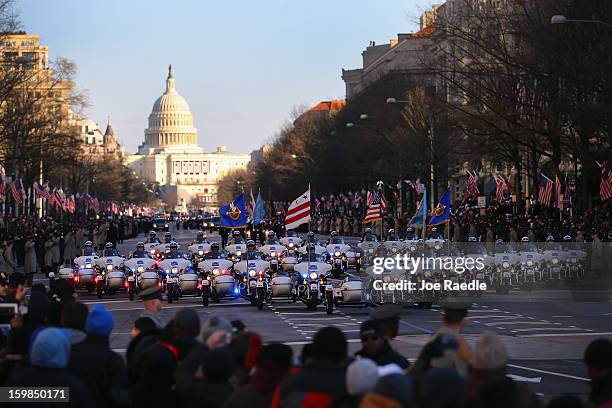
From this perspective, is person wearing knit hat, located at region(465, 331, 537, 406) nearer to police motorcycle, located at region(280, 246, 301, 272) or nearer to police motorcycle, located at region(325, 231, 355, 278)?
police motorcycle, located at region(280, 246, 301, 272)

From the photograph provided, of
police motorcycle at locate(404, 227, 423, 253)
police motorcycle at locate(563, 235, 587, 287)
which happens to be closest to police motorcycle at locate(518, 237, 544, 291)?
police motorcycle at locate(563, 235, 587, 287)

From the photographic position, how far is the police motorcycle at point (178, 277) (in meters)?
35.8

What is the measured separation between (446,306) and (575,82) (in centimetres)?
3498

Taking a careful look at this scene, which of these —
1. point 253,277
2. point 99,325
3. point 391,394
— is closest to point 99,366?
point 99,325

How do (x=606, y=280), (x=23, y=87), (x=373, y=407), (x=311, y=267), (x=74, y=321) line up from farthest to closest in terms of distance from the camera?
1. (x=23, y=87)
2. (x=606, y=280)
3. (x=311, y=267)
4. (x=74, y=321)
5. (x=373, y=407)

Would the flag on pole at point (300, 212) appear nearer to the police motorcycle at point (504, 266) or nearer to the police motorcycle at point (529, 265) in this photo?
the police motorcycle at point (504, 266)

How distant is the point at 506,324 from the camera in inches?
1139

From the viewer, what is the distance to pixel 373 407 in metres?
8.70

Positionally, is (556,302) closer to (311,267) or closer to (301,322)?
(311,267)

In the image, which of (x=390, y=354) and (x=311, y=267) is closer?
(x=390, y=354)

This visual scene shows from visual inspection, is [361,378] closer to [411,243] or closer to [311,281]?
[311,281]

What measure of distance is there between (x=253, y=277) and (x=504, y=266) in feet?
22.4

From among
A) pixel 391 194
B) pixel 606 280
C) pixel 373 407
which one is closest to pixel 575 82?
pixel 606 280

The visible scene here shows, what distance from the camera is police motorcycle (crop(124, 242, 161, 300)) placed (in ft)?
120
